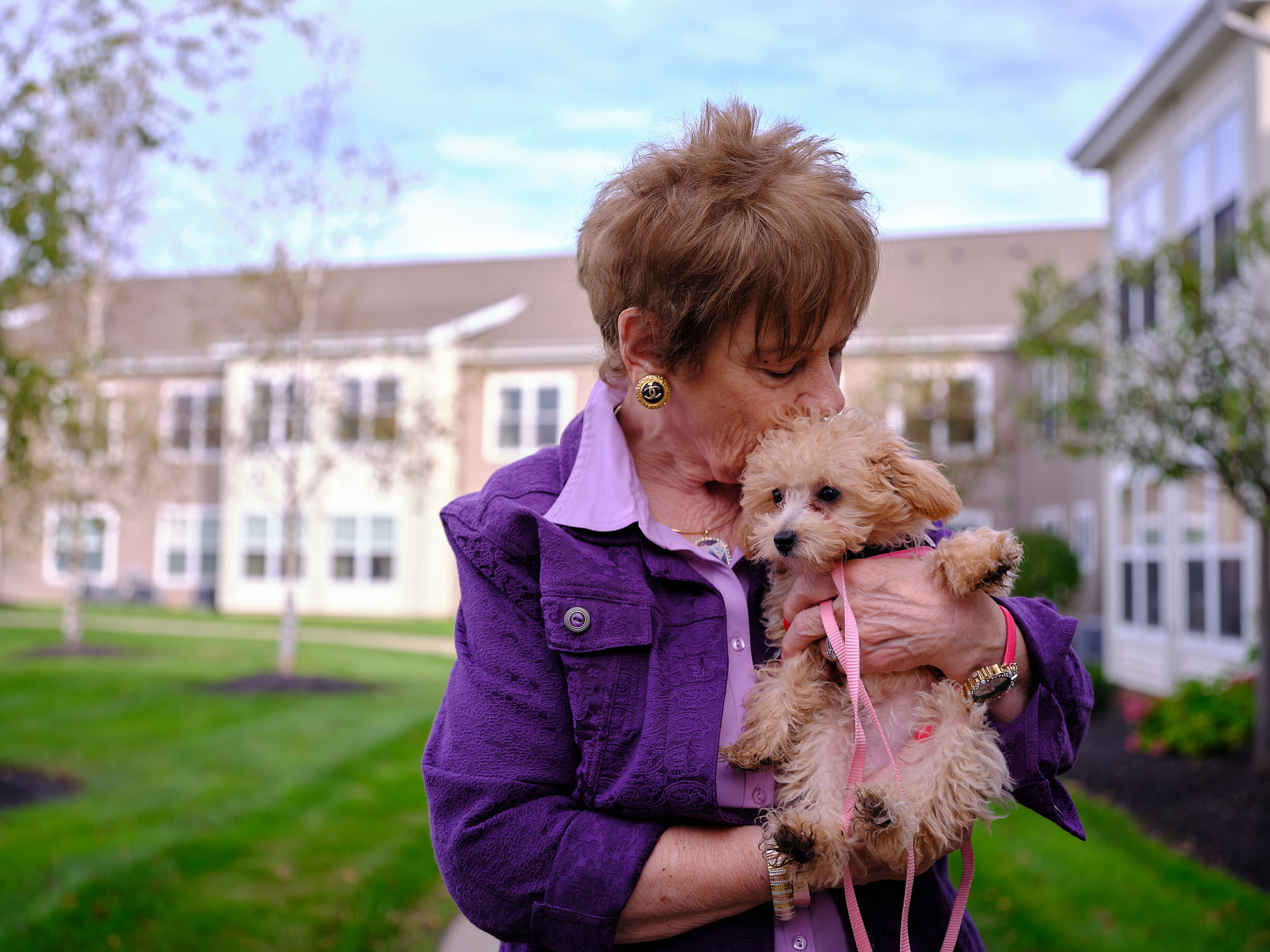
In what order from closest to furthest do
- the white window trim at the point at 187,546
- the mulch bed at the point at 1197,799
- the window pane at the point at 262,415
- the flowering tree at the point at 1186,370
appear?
the mulch bed at the point at 1197,799 → the flowering tree at the point at 1186,370 → the window pane at the point at 262,415 → the white window trim at the point at 187,546

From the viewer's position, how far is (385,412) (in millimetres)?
16688

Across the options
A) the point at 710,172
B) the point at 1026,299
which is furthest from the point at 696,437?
the point at 1026,299

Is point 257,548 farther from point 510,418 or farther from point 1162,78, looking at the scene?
point 1162,78

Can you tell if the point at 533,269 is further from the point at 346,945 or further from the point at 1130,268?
the point at 346,945

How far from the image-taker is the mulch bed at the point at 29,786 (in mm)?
7723

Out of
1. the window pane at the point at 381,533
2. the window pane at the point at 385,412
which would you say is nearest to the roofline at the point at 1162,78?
the window pane at the point at 385,412

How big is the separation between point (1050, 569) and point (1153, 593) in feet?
9.55

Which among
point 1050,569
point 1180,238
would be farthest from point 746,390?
point 1050,569

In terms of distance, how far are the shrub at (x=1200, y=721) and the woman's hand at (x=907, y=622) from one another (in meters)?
9.70

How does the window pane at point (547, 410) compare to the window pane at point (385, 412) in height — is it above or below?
above

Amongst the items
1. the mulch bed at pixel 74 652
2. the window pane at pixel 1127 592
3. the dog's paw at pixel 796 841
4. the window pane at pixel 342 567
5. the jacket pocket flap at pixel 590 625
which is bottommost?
the mulch bed at pixel 74 652

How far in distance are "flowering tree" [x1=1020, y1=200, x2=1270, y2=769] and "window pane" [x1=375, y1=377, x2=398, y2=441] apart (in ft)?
31.7

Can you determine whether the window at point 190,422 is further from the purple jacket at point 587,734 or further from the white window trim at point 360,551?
the purple jacket at point 587,734

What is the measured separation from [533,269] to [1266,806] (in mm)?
27969
